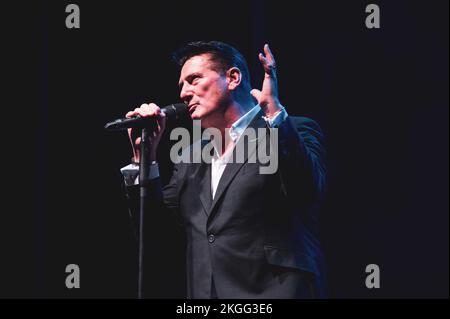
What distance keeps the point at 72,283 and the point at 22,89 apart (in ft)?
3.45

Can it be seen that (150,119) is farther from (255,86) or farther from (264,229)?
(255,86)

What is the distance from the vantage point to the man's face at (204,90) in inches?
81.3

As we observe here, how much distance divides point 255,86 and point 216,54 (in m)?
0.51

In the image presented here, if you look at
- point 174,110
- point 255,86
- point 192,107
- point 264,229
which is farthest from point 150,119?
point 255,86

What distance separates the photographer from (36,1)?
8.89ft

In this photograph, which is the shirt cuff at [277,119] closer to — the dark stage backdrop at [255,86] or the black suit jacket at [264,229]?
the black suit jacket at [264,229]

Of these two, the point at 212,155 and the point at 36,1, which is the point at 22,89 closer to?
the point at 36,1

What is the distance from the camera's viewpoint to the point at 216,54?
7.18 ft

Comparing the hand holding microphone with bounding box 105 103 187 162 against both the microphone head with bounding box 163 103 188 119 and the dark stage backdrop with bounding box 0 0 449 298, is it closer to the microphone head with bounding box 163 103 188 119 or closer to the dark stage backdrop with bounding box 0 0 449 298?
the microphone head with bounding box 163 103 188 119

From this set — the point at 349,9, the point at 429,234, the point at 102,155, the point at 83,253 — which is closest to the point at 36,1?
the point at 102,155

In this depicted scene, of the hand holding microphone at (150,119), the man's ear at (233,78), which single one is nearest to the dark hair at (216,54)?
the man's ear at (233,78)

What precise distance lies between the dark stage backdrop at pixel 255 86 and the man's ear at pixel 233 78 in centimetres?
45

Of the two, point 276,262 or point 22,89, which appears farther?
point 22,89

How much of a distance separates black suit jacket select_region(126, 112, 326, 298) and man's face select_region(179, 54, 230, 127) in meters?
0.27
